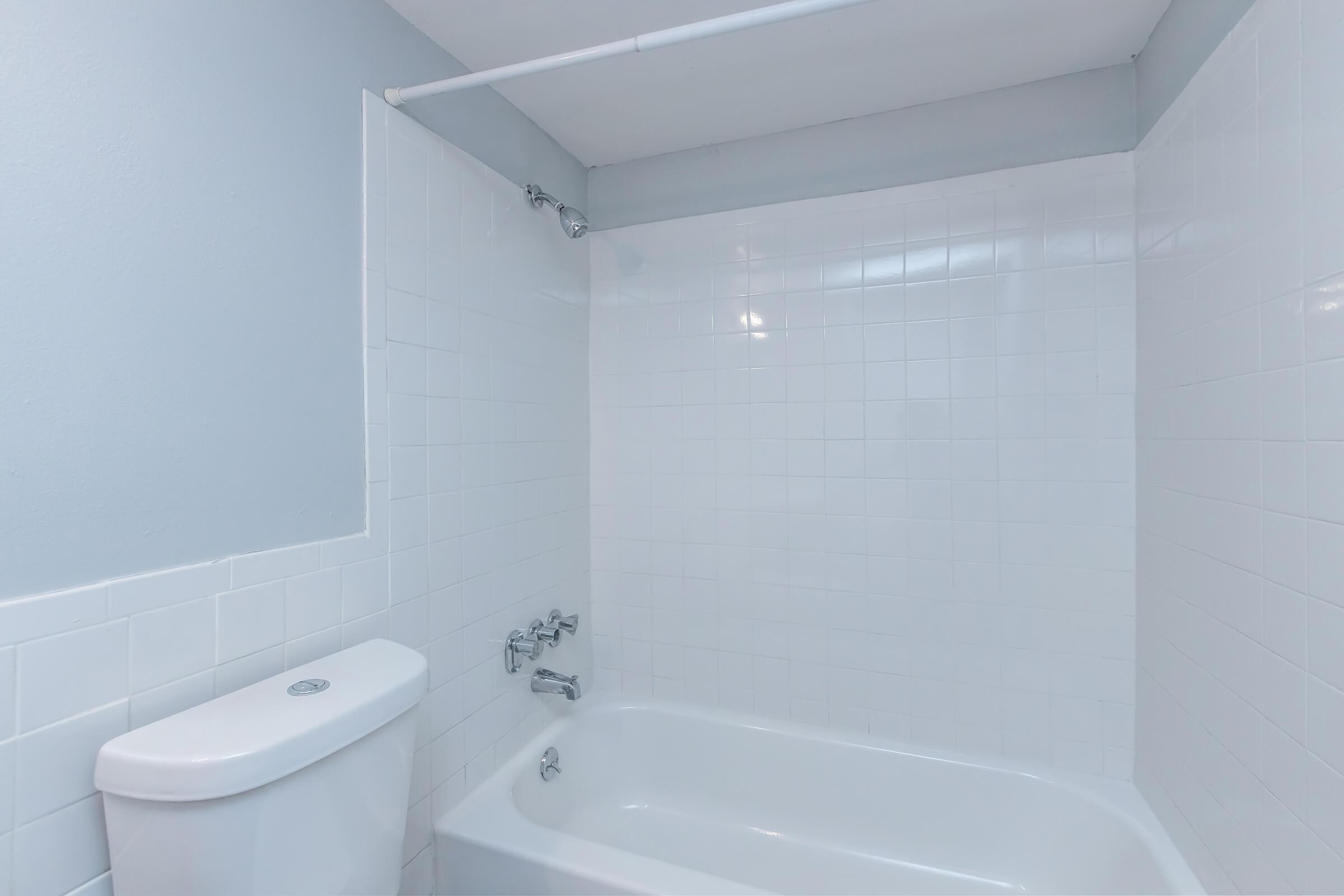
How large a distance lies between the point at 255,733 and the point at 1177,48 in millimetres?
2239

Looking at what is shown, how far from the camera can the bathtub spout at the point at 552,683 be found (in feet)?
5.86

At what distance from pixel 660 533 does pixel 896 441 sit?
85cm

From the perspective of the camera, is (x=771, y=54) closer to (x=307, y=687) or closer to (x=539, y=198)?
(x=539, y=198)

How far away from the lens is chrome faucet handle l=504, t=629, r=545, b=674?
5.68ft

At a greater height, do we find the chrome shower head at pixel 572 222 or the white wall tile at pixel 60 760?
the chrome shower head at pixel 572 222

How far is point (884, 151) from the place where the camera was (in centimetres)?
188

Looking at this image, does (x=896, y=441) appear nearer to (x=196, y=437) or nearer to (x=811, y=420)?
(x=811, y=420)

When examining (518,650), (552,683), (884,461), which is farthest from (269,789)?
(884,461)

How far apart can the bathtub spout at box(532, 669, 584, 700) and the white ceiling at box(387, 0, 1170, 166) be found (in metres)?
1.60

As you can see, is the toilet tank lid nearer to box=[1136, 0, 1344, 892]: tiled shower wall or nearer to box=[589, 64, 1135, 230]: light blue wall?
box=[1136, 0, 1344, 892]: tiled shower wall

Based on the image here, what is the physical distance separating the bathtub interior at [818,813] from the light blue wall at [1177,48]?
1762 mm

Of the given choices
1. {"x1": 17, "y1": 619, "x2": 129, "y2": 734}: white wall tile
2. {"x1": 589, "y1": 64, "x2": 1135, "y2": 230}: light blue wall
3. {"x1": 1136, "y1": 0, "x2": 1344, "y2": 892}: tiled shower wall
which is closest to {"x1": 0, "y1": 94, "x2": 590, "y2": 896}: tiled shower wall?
{"x1": 17, "y1": 619, "x2": 129, "y2": 734}: white wall tile

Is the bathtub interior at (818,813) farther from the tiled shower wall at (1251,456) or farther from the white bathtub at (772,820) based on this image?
the tiled shower wall at (1251,456)

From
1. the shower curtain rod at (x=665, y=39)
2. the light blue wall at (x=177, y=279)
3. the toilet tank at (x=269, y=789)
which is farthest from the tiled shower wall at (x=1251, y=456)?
the light blue wall at (x=177, y=279)
